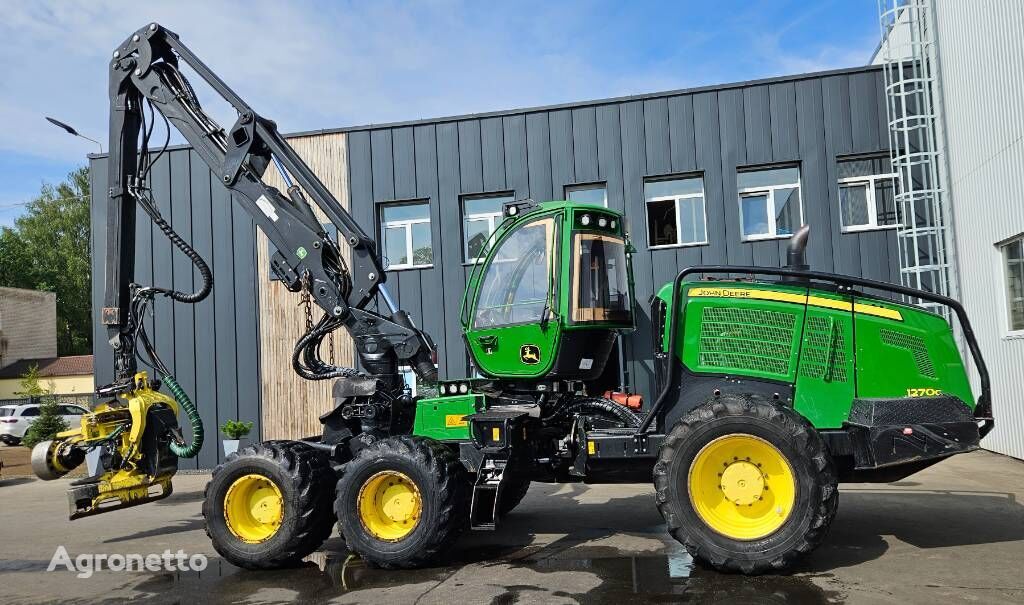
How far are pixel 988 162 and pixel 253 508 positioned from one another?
1129cm

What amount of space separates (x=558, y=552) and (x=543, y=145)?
31.8 ft

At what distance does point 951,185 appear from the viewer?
1370cm

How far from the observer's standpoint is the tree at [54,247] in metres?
51.2

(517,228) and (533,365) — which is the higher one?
(517,228)

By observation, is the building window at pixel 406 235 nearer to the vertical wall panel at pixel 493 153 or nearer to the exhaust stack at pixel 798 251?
the vertical wall panel at pixel 493 153

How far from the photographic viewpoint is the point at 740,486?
6172 mm

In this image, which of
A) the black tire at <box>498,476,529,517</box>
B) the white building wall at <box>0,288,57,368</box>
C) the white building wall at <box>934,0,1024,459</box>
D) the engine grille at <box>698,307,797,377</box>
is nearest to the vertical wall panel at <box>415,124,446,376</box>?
the black tire at <box>498,476,529,517</box>

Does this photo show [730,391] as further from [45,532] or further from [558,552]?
[45,532]

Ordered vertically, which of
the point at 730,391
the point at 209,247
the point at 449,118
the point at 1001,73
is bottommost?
the point at 730,391

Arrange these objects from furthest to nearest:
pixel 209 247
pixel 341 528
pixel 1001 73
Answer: pixel 209 247
pixel 1001 73
pixel 341 528

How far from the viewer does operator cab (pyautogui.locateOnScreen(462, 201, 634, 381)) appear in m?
7.09

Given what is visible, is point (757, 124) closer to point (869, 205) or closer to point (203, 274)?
point (869, 205)

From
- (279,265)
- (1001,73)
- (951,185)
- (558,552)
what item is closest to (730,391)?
(558,552)

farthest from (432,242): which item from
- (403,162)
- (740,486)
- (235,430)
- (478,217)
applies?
(740,486)
